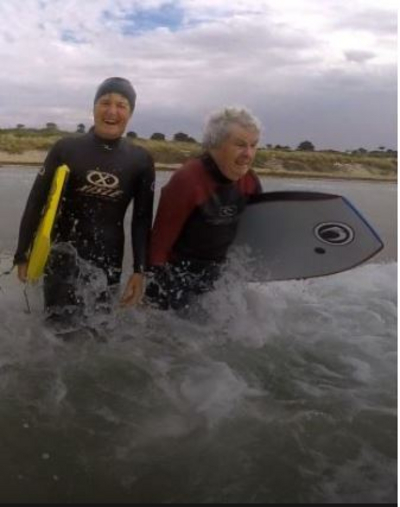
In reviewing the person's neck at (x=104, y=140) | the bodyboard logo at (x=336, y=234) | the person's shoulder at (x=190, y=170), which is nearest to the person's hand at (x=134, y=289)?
the person's shoulder at (x=190, y=170)

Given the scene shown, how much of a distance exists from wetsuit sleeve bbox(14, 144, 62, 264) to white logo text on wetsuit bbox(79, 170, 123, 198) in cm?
20

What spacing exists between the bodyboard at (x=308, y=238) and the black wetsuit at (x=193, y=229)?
1.39 feet

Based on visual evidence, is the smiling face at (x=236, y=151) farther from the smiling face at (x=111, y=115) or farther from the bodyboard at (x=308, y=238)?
the bodyboard at (x=308, y=238)

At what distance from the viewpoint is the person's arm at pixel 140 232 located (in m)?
3.61

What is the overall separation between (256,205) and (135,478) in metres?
2.03

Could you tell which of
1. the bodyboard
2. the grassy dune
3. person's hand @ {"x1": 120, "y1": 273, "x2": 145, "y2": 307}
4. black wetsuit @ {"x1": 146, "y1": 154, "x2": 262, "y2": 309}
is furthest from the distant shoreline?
person's hand @ {"x1": 120, "y1": 273, "x2": 145, "y2": 307}

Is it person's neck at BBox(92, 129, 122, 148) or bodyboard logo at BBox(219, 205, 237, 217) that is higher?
person's neck at BBox(92, 129, 122, 148)

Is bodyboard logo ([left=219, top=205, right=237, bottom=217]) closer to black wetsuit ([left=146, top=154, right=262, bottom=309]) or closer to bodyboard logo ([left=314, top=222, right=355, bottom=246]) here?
black wetsuit ([left=146, top=154, right=262, bottom=309])

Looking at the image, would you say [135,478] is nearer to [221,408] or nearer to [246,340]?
[221,408]

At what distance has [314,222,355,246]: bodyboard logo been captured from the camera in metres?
4.46

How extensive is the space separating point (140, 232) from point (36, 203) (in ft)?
2.00

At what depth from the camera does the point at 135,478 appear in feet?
8.88

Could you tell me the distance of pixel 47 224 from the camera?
A: 3.45m

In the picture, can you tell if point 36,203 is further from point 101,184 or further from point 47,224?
point 101,184
